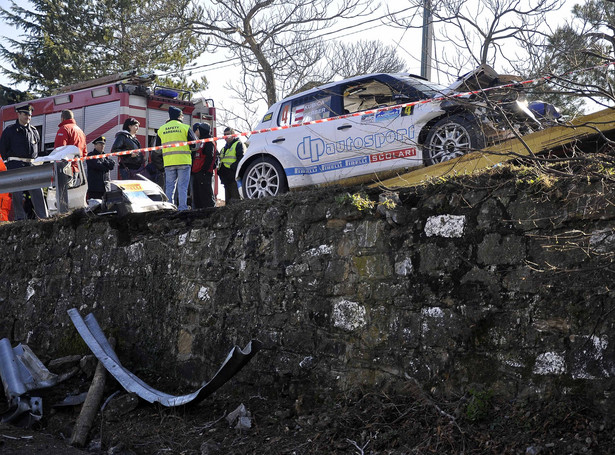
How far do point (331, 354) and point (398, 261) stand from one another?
1016mm

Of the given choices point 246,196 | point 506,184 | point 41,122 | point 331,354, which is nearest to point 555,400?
point 506,184

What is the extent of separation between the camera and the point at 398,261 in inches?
227

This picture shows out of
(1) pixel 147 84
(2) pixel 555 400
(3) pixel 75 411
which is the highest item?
(1) pixel 147 84

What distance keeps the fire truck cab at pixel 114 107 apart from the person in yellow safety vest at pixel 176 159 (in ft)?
16.4

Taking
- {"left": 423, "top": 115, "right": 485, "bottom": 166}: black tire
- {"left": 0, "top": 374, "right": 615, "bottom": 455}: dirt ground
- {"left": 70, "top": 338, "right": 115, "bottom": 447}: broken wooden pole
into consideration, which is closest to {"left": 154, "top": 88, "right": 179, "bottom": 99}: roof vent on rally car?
{"left": 423, "top": 115, "right": 485, "bottom": 166}: black tire

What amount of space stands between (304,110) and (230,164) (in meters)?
2.11

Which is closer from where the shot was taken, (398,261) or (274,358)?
(398,261)

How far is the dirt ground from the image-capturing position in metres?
4.61

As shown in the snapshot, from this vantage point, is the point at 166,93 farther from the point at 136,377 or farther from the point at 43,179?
the point at 136,377

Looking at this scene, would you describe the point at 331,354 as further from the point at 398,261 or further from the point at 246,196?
the point at 246,196

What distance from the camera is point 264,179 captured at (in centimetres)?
950

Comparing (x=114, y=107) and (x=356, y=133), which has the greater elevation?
(x=114, y=107)

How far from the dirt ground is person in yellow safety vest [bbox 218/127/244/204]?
4.80 meters

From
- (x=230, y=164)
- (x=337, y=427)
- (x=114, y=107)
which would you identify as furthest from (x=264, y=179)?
(x=114, y=107)
